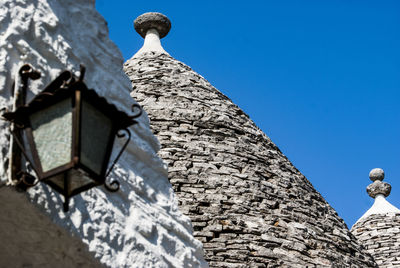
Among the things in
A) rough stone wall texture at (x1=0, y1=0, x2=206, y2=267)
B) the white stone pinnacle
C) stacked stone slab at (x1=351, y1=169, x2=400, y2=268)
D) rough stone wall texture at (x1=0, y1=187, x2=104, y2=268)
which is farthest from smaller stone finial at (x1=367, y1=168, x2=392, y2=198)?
rough stone wall texture at (x1=0, y1=187, x2=104, y2=268)

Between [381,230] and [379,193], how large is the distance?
133cm

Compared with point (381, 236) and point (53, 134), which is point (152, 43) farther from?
point (53, 134)

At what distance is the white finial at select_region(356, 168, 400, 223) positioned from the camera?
41.0ft

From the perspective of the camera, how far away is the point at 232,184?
21.2ft

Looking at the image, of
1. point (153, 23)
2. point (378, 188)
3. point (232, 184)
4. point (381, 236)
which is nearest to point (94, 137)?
point (232, 184)

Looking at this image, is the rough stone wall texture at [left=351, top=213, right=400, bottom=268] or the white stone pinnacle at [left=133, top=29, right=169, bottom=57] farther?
the rough stone wall texture at [left=351, top=213, right=400, bottom=268]

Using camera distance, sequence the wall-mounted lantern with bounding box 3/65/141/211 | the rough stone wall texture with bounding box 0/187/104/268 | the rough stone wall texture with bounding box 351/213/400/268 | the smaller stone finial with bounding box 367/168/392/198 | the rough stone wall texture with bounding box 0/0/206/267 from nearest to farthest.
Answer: the wall-mounted lantern with bounding box 3/65/141/211 < the rough stone wall texture with bounding box 0/187/104/268 < the rough stone wall texture with bounding box 0/0/206/267 < the rough stone wall texture with bounding box 351/213/400/268 < the smaller stone finial with bounding box 367/168/392/198

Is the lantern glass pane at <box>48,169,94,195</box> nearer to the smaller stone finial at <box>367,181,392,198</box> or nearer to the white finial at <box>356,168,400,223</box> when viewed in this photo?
the white finial at <box>356,168,400,223</box>

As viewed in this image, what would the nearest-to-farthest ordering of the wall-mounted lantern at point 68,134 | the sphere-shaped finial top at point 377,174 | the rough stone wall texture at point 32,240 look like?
the wall-mounted lantern at point 68,134 → the rough stone wall texture at point 32,240 → the sphere-shaped finial top at point 377,174

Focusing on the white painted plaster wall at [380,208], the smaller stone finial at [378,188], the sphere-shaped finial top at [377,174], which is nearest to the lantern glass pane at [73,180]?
the white painted plaster wall at [380,208]

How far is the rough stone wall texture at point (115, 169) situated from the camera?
9.05 feet

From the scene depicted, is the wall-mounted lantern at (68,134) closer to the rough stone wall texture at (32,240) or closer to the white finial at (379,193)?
the rough stone wall texture at (32,240)

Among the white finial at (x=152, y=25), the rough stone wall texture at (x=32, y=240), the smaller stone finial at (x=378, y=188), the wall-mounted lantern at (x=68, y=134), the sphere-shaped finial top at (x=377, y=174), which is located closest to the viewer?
the wall-mounted lantern at (x=68, y=134)

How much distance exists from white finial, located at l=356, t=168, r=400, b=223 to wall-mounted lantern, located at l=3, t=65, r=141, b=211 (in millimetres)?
10503
